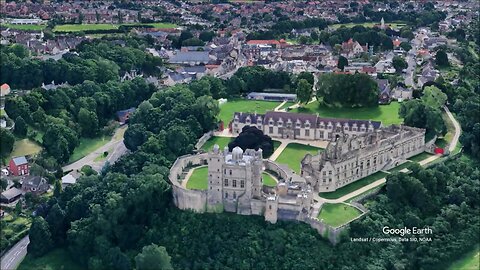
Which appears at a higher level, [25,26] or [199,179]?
A: [199,179]

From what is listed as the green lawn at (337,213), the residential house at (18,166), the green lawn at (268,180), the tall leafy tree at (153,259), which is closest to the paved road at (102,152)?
the residential house at (18,166)

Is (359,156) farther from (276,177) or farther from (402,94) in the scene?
(402,94)

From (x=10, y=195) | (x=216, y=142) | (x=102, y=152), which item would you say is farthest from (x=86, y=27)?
(x=10, y=195)

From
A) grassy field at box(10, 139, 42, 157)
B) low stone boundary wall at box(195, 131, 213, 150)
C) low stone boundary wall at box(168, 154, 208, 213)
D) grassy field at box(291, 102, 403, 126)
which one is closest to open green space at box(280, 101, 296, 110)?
grassy field at box(291, 102, 403, 126)

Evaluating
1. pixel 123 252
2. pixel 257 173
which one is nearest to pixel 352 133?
pixel 257 173

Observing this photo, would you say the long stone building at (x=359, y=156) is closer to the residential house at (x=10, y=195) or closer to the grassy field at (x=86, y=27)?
the residential house at (x=10, y=195)

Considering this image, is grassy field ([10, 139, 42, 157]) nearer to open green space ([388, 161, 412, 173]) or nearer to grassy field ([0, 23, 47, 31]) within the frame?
open green space ([388, 161, 412, 173])
